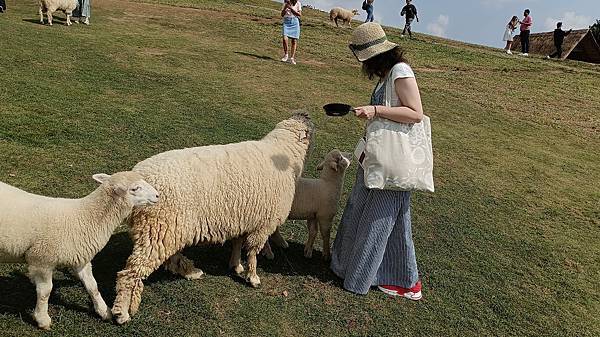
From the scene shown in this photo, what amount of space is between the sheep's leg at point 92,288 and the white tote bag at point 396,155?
231 centimetres

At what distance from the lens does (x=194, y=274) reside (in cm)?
467

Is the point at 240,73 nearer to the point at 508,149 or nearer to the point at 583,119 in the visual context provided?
the point at 508,149

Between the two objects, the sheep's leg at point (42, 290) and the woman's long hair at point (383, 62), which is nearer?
the sheep's leg at point (42, 290)

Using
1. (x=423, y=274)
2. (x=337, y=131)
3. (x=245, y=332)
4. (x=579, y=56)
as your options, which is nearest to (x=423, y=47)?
(x=579, y=56)

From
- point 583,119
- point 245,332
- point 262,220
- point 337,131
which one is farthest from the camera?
point 583,119

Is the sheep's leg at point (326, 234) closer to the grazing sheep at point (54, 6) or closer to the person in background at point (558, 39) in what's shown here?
the grazing sheep at point (54, 6)

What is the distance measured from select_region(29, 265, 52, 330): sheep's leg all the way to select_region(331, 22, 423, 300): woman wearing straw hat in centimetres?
258

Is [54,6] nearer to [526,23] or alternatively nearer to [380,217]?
[380,217]

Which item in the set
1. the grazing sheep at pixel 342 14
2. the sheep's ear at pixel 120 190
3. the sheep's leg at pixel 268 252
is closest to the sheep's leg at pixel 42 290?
the sheep's ear at pixel 120 190

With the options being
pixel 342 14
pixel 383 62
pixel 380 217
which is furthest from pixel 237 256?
pixel 342 14

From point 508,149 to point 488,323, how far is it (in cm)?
740

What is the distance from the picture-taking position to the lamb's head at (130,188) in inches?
144

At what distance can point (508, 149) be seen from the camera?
11.5 m

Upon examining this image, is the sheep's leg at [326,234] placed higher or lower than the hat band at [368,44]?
lower
